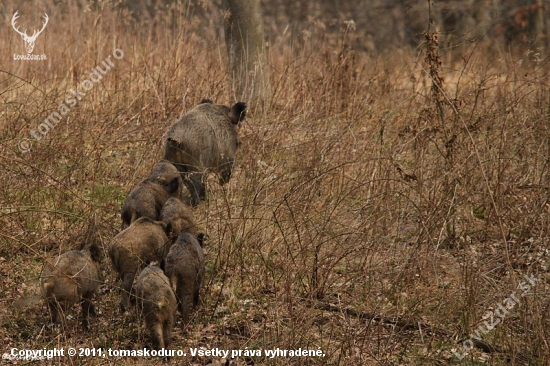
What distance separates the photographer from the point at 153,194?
663 cm

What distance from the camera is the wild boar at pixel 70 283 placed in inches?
201

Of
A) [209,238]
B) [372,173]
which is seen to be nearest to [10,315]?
[209,238]

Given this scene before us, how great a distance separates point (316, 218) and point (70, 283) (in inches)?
97.8

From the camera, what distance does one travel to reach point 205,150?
7.94 m

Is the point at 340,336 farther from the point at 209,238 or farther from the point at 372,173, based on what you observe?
the point at 372,173

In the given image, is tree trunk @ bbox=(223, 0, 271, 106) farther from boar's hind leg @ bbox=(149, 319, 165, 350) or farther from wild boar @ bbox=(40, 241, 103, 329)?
boar's hind leg @ bbox=(149, 319, 165, 350)

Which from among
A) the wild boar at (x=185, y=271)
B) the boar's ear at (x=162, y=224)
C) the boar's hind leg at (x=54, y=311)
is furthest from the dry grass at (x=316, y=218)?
the boar's ear at (x=162, y=224)

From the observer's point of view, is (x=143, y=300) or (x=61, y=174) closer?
(x=143, y=300)

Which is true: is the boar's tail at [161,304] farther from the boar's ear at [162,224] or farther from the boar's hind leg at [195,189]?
the boar's hind leg at [195,189]

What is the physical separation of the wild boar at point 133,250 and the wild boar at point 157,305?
0.30 m

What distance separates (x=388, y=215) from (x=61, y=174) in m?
3.11

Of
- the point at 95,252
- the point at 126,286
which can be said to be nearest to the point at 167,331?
the point at 126,286

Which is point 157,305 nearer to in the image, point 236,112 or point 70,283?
point 70,283

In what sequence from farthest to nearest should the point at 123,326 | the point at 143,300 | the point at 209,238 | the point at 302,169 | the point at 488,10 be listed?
1. the point at 488,10
2. the point at 302,169
3. the point at 209,238
4. the point at 123,326
5. the point at 143,300
